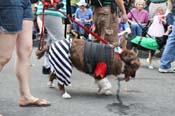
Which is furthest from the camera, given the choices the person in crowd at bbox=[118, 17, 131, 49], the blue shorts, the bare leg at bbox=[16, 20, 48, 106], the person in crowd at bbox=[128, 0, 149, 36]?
the person in crowd at bbox=[128, 0, 149, 36]

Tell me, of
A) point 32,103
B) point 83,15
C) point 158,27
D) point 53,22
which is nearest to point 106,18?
point 53,22

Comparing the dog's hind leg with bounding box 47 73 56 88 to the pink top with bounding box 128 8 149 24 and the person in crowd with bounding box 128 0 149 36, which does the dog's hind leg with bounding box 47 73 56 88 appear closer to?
the person in crowd with bounding box 128 0 149 36

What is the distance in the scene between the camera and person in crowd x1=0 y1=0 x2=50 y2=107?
13.9 ft

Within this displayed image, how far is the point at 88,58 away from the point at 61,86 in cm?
50

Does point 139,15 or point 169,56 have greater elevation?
point 139,15

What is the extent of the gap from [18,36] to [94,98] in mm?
1438

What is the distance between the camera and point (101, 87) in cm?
569

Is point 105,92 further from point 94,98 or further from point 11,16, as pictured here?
point 11,16

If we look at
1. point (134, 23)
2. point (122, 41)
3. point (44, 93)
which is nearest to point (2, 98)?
point (44, 93)

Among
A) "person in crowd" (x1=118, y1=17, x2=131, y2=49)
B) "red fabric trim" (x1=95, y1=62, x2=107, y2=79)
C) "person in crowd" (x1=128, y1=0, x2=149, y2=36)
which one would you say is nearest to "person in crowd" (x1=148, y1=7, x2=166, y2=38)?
"person in crowd" (x1=118, y1=17, x2=131, y2=49)

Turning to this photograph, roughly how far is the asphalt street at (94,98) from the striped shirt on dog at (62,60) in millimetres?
298

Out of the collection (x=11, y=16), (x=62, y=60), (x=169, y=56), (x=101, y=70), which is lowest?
(x=169, y=56)

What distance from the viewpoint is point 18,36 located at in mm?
4582

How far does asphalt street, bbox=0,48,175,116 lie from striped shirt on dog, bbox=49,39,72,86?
0.30 metres
